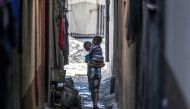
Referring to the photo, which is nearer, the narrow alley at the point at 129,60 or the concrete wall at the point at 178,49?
the concrete wall at the point at 178,49

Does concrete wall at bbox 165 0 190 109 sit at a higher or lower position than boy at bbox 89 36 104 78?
higher

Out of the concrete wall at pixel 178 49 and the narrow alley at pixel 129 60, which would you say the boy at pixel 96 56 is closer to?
the narrow alley at pixel 129 60

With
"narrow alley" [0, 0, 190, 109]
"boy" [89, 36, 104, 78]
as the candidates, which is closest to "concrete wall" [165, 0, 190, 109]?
"narrow alley" [0, 0, 190, 109]

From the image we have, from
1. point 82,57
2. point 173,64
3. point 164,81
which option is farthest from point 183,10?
point 82,57

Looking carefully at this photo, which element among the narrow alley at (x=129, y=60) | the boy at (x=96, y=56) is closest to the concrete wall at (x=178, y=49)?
the narrow alley at (x=129, y=60)

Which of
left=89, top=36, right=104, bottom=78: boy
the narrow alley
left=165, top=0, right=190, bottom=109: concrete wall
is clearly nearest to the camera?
left=165, top=0, right=190, bottom=109: concrete wall

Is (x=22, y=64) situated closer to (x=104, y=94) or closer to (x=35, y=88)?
(x=35, y=88)

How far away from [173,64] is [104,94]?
13.1 metres

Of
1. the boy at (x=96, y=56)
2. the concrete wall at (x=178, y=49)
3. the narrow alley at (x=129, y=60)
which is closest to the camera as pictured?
the concrete wall at (x=178, y=49)

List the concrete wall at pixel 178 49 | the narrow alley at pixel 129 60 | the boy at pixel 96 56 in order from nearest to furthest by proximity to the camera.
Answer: the concrete wall at pixel 178 49
the narrow alley at pixel 129 60
the boy at pixel 96 56

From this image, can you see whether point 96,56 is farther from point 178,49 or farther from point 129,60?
point 178,49

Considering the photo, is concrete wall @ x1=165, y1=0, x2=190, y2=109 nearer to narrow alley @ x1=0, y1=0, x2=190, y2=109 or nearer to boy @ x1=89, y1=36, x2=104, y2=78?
narrow alley @ x1=0, y1=0, x2=190, y2=109

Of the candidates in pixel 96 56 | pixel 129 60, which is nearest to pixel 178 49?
pixel 129 60

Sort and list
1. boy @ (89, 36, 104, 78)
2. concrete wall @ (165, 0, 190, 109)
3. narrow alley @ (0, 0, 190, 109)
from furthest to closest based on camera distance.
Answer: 1. boy @ (89, 36, 104, 78)
2. narrow alley @ (0, 0, 190, 109)
3. concrete wall @ (165, 0, 190, 109)
